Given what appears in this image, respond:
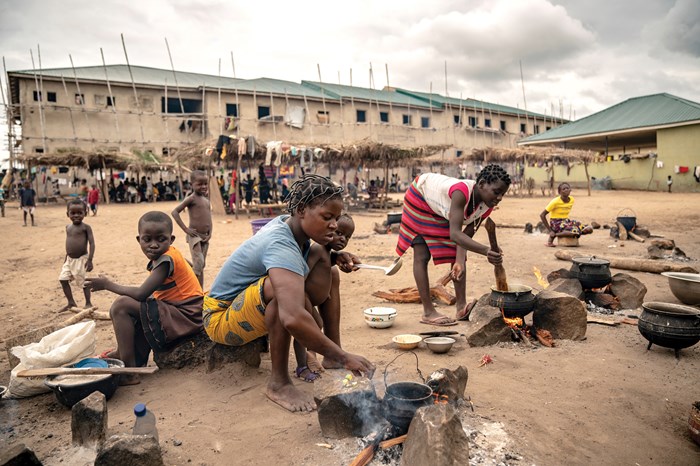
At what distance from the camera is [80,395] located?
2.42 meters

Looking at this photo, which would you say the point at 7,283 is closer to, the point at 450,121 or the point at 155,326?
the point at 155,326

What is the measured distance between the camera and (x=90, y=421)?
2018mm

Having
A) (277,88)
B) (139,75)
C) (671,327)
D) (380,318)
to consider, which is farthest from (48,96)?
(671,327)

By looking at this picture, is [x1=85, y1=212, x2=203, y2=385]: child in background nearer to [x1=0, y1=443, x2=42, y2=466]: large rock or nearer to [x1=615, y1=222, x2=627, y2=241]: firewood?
[x1=0, y1=443, x2=42, y2=466]: large rock

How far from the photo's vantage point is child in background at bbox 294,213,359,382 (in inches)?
103

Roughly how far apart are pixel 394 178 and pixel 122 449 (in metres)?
30.0

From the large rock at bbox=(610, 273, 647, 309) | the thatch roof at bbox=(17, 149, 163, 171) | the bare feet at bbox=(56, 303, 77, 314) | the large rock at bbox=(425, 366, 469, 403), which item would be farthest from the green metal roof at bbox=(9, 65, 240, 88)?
the large rock at bbox=(425, 366, 469, 403)

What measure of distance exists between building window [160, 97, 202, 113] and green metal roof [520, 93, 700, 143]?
69.8 feet

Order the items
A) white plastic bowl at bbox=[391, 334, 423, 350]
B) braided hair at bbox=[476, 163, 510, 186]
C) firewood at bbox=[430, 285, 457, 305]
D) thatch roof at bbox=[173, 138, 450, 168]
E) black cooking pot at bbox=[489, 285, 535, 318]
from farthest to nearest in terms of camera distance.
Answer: thatch roof at bbox=[173, 138, 450, 168], firewood at bbox=[430, 285, 457, 305], braided hair at bbox=[476, 163, 510, 186], black cooking pot at bbox=[489, 285, 535, 318], white plastic bowl at bbox=[391, 334, 423, 350]

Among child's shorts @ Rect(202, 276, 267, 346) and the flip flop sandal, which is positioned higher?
child's shorts @ Rect(202, 276, 267, 346)

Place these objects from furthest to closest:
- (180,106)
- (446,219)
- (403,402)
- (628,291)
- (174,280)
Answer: (180,106) < (628,291) < (446,219) < (174,280) < (403,402)

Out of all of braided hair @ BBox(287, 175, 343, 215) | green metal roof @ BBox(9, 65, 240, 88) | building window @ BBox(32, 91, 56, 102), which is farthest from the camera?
green metal roof @ BBox(9, 65, 240, 88)

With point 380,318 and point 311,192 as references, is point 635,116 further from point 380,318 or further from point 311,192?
point 311,192

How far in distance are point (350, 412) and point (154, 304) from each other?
5.00 ft
